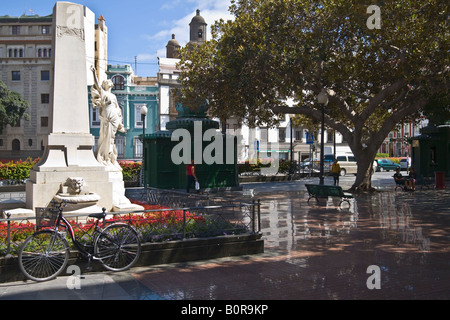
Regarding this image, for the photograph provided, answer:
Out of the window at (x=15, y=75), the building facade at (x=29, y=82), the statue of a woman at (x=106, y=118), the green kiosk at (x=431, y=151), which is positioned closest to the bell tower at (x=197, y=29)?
the building facade at (x=29, y=82)

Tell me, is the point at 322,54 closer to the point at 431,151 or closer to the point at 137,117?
the point at 431,151

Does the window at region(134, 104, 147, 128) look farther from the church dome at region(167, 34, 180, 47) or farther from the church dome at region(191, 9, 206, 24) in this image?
the church dome at region(191, 9, 206, 24)

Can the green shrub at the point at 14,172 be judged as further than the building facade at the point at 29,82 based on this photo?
No

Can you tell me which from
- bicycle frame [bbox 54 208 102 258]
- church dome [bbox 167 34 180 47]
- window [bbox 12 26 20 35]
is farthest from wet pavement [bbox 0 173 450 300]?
church dome [bbox 167 34 180 47]

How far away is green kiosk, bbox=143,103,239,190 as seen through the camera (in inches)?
811

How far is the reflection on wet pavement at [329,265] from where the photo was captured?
5.79 m

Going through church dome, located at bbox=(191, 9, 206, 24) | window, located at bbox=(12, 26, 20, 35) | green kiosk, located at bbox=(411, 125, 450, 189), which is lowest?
green kiosk, located at bbox=(411, 125, 450, 189)

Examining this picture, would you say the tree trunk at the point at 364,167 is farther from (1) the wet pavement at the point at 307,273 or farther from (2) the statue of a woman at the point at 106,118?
(2) the statue of a woman at the point at 106,118

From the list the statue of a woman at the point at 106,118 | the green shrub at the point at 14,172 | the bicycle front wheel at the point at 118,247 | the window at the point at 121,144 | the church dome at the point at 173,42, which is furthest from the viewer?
the church dome at the point at 173,42

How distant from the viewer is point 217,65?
18.5 meters

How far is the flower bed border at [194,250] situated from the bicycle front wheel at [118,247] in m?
0.17

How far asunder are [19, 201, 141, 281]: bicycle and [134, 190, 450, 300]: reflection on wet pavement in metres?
0.53

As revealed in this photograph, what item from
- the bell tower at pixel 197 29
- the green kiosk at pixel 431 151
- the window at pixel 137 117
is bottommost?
the green kiosk at pixel 431 151

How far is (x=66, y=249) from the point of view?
20.6ft
